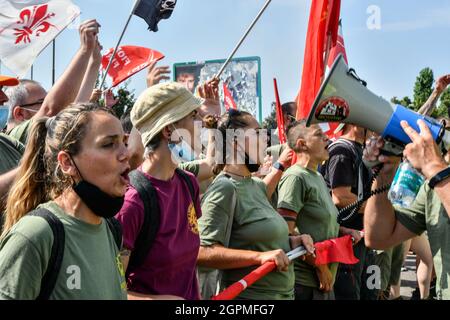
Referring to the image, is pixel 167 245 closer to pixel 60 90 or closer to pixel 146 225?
pixel 146 225

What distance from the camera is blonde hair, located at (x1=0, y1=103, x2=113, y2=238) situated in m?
2.39

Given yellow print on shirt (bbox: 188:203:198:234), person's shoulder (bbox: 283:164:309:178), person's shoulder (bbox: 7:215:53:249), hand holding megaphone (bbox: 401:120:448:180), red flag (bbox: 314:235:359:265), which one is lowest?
red flag (bbox: 314:235:359:265)

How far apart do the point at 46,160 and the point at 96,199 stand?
0.30m

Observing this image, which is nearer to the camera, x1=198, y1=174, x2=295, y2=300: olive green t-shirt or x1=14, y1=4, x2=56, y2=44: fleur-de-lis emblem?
x1=198, y1=174, x2=295, y2=300: olive green t-shirt

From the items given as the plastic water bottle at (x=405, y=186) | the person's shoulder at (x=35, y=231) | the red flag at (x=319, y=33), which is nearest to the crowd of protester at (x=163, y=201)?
the person's shoulder at (x=35, y=231)

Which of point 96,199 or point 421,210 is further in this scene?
point 421,210

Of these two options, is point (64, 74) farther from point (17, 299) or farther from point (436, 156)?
point (436, 156)

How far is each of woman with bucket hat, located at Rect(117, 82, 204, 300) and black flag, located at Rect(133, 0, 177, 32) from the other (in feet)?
9.29

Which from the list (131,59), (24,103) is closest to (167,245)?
(24,103)

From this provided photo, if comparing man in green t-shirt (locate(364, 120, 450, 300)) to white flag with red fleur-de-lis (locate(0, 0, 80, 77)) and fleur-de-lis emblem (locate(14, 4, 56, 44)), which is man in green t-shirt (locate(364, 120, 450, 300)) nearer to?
white flag with red fleur-de-lis (locate(0, 0, 80, 77))

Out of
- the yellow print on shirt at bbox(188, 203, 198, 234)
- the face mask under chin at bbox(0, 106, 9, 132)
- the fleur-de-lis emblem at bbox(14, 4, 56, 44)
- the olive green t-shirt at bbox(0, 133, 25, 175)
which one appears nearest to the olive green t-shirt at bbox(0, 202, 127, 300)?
the yellow print on shirt at bbox(188, 203, 198, 234)

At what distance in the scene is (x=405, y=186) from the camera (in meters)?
5.55
